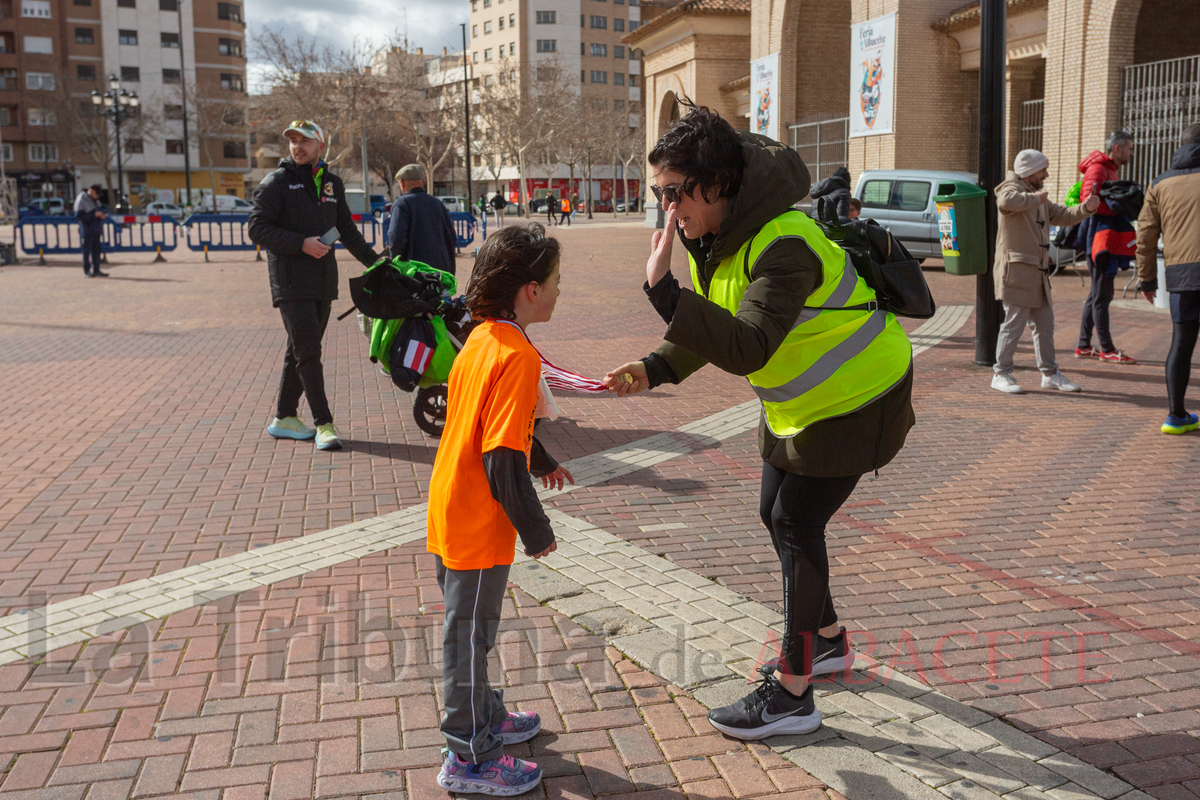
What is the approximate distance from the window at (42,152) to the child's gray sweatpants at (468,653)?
87888mm

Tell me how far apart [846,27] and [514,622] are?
30.5m

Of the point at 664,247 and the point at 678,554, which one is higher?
the point at 664,247

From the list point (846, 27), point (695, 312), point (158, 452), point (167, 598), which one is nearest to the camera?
point (695, 312)

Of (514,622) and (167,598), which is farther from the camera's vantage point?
(167,598)

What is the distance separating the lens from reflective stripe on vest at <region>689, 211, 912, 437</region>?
2725 mm

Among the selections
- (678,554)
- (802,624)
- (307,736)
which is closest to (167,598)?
(307,736)

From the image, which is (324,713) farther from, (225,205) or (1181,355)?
(225,205)

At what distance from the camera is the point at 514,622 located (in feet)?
12.8

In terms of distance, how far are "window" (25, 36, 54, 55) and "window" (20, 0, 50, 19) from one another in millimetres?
1559

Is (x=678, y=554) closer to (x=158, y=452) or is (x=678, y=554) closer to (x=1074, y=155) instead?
(x=158, y=452)

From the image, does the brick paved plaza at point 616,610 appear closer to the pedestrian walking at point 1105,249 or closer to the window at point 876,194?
the pedestrian walking at point 1105,249

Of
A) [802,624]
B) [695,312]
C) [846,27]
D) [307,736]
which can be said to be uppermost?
[846,27]

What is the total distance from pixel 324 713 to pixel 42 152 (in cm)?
8929

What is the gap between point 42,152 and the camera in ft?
262
